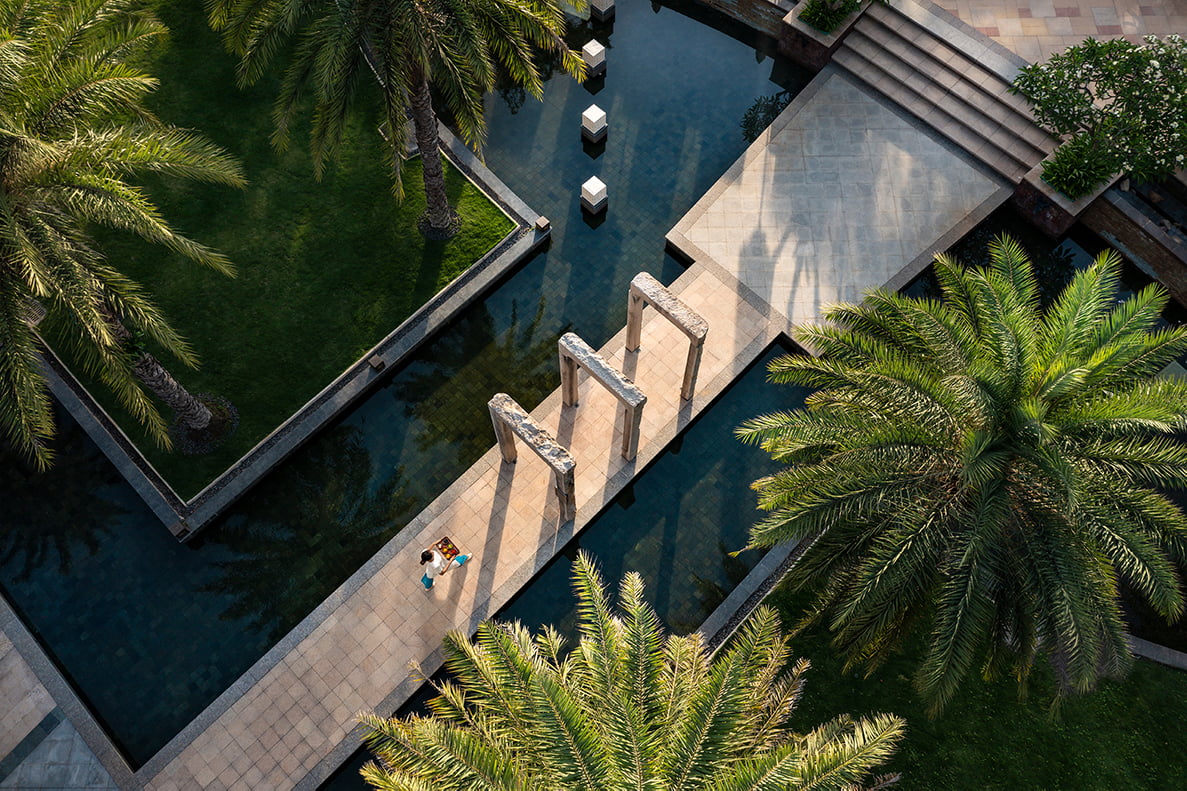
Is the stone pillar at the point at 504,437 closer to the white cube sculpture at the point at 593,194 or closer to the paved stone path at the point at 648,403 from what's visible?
the paved stone path at the point at 648,403

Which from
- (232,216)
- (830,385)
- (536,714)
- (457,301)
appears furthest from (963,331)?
(232,216)

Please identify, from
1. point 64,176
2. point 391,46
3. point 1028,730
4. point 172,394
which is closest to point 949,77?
point 391,46

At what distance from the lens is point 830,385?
48.7 ft

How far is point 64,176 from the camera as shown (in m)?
13.0

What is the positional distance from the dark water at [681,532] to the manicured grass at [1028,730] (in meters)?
3.19

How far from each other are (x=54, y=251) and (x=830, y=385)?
13.1m

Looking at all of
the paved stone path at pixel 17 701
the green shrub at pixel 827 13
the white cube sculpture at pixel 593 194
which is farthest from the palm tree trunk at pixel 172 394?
the green shrub at pixel 827 13

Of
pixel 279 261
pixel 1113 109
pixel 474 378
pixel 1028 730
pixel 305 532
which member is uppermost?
pixel 279 261

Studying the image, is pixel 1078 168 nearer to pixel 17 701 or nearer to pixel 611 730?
pixel 611 730

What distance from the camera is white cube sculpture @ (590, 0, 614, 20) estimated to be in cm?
2528

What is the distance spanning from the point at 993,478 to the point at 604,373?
315 inches

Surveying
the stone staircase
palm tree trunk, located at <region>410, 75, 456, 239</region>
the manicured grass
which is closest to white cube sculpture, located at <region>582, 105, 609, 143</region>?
palm tree trunk, located at <region>410, 75, 456, 239</region>

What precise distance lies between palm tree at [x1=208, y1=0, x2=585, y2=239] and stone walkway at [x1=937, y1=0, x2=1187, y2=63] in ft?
46.6

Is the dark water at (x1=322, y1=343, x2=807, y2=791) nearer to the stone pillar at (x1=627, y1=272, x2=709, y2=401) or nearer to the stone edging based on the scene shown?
the stone edging
